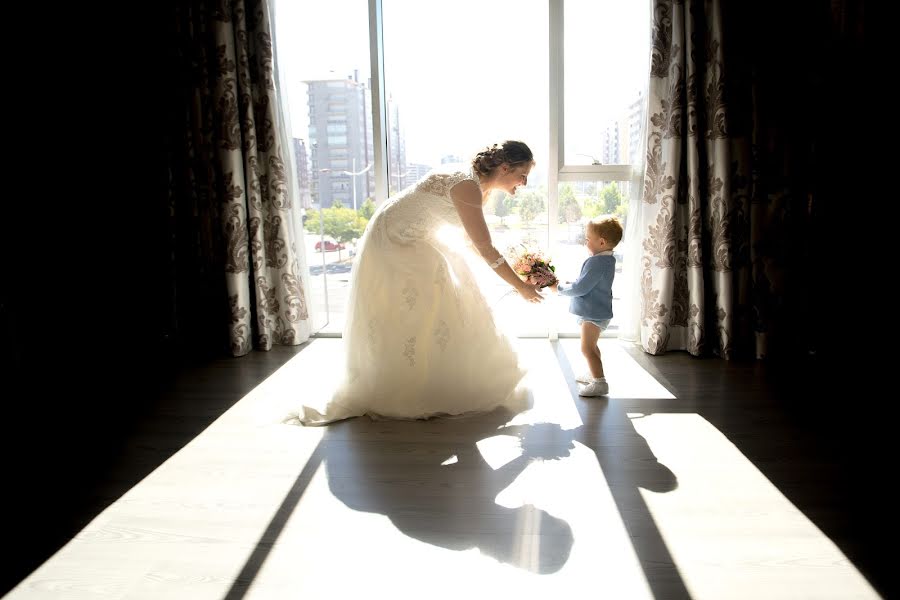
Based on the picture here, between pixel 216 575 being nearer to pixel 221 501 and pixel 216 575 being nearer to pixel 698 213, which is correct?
pixel 221 501

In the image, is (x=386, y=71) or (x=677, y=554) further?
(x=386, y=71)

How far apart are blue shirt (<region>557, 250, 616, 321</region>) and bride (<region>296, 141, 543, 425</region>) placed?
211 mm

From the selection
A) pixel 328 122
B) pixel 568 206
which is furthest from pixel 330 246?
pixel 568 206

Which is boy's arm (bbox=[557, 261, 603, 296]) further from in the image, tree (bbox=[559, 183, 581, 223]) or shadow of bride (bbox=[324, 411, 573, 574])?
tree (bbox=[559, 183, 581, 223])

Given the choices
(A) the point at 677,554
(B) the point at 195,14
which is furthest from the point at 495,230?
(A) the point at 677,554

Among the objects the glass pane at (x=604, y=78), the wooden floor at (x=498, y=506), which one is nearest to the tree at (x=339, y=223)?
the glass pane at (x=604, y=78)

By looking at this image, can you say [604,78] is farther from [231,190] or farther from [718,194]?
[231,190]

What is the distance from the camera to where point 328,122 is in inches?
164

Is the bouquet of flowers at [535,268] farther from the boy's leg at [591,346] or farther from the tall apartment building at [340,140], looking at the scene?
the tall apartment building at [340,140]

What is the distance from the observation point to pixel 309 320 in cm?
410

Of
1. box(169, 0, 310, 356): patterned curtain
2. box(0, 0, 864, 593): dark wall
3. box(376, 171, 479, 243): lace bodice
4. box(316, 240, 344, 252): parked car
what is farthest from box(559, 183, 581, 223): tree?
box(169, 0, 310, 356): patterned curtain

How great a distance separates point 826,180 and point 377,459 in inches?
105

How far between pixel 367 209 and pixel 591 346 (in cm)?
185

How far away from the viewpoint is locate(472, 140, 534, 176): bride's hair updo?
277cm
